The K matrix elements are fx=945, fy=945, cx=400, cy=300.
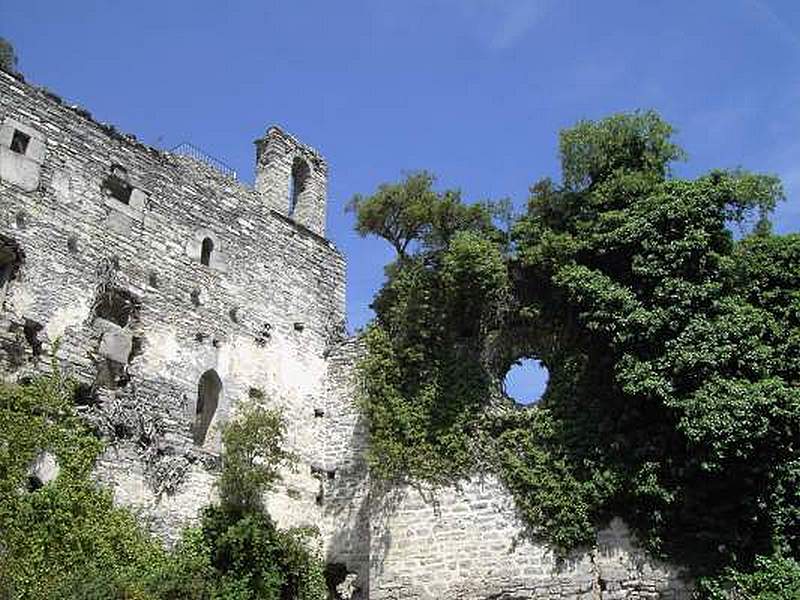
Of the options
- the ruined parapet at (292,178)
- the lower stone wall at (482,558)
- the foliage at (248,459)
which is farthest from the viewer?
the ruined parapet at (292,178)

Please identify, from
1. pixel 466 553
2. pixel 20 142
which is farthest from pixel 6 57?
pixel 466 553

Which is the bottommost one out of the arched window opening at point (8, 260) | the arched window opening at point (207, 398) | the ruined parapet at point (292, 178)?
the arched window opening at point (207, 398)

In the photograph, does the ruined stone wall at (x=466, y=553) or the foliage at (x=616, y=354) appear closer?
the foliage at (x=616, y=354)

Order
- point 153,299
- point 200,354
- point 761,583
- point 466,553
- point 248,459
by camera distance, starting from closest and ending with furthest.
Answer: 1. point 761,583
2. point 466,553
3. point 248,459
4. point 153,299
5. point 200,354

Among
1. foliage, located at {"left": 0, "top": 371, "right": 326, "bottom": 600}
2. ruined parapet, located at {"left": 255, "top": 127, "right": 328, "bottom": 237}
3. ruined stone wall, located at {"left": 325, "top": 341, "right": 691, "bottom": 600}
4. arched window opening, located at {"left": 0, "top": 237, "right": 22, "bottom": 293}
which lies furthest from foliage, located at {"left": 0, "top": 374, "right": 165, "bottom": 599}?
ruined parapet, located at {"left": 255, "top": 127, "right": 328, "bottom": 237}

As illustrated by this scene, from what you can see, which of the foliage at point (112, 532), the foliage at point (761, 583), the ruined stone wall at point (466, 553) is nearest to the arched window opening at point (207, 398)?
the foliage at point (112, 532)

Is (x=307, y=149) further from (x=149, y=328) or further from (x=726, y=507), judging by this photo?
(x=726, y=507)

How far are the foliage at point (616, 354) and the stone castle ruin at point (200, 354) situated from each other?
69 cm

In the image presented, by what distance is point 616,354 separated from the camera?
1358 cm

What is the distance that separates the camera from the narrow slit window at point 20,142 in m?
14.3

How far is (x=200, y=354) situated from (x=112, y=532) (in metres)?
3.64

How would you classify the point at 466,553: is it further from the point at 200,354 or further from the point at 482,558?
the point at 200,354

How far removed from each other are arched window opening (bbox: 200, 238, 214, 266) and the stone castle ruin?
4 centimetres

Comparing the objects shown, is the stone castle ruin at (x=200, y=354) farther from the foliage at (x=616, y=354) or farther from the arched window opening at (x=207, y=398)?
the foliage at (x=616, y=354)
